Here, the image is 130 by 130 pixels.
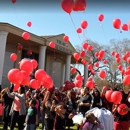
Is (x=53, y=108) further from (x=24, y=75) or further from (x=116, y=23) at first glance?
(x=116, y=23)

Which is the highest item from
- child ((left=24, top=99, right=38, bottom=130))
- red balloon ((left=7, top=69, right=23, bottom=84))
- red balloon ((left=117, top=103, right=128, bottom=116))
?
red balloon ((left=7, top=69, right=23, bottom=84))

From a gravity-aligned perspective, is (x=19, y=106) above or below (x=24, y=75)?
below

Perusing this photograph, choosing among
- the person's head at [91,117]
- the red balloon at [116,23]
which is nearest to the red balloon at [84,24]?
the red balloon at [116,23]

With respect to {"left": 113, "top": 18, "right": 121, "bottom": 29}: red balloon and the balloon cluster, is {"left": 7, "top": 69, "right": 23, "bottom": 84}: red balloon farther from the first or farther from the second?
{"left": 113, "top": 18, "right": 121, "bottom": 29}: red balloon

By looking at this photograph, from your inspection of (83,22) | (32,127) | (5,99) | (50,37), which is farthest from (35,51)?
(32,127)

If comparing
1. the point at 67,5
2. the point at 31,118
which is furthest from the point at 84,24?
the point at 31,118

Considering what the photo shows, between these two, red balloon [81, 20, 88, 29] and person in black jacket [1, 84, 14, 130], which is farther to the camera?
red balloon [81, 20, 88, 29]

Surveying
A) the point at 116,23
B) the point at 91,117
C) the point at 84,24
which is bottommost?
the point at 91,117

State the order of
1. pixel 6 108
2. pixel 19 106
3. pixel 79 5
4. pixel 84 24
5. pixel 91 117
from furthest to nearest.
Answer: pixel 84 24
pixel 6 108
pixel 19 106
pixel 79 5
pixel 91 117

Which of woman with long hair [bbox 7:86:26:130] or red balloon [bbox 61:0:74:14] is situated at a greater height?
red balloon [bbox 61:0:74:14]

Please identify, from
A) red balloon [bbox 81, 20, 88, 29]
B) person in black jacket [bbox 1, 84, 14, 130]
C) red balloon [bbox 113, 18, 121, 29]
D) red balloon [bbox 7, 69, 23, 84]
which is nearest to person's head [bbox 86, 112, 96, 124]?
red balloon [bbox 7, 69, 23, 84]

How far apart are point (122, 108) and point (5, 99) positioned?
396 centimetres

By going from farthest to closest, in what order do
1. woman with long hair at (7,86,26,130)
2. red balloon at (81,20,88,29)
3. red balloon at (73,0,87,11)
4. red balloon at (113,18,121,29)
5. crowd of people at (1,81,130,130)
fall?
red balloon at (81,20,88,29), red balloon at (113,18,121,29), woman with long hair at (7,86,26,130), crowd of people at (1,81,130,130), red balloon at (73,0,87,11)

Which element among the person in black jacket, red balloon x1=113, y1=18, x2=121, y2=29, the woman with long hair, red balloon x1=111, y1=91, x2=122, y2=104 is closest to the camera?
red balloon x1=111, y1=91, x2=122, y2=104
